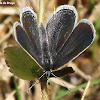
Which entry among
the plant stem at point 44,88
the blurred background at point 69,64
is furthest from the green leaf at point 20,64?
the blurred background at point 69,64

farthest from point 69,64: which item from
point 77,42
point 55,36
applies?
point 77,42

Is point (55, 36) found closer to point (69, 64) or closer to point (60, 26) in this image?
point (60, 26)

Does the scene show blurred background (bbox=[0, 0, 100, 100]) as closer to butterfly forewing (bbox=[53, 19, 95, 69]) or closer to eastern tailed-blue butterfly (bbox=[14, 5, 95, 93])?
eastern tailed-blue butterfly (bbox=[14, 5, 95, 93])

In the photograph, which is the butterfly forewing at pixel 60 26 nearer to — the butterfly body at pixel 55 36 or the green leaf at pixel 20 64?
the butterfly body at pixel 55 36

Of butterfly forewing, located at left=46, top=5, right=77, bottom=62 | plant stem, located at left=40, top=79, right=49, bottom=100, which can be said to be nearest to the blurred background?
butterfly forewing, located at left=46, top=5, right=77, bottom=62

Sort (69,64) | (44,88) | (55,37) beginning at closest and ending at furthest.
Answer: (44,88) → (55,37) → (69,64)

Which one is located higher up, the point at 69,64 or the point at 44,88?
the point at 44,88
